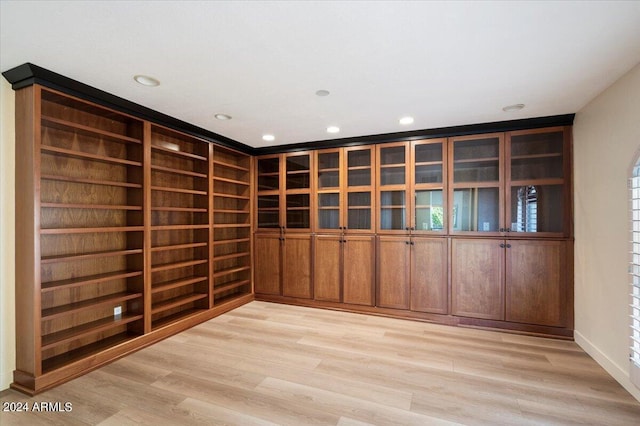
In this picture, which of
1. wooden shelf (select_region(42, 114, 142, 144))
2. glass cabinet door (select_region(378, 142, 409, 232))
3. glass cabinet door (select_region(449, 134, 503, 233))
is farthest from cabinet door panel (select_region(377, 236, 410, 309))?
wooden shelf (select_region(42, 114, 142, 144))

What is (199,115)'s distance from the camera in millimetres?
3225

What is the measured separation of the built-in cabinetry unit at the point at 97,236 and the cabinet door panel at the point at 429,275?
8.54ft

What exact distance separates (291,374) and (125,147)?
2822 mm

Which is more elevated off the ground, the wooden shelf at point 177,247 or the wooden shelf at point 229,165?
the wooden shelf at point 229,165

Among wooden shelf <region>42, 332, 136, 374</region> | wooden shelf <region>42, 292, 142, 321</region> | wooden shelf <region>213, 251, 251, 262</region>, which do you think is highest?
wooden shelf <region>213, 251, 251, 262</region>

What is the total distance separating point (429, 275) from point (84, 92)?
4.00 metres

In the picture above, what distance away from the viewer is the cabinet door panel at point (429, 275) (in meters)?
3.64

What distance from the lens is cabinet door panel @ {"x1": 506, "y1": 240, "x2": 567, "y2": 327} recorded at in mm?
3199

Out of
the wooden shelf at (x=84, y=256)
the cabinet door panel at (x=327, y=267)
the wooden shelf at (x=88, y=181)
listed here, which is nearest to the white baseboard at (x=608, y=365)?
the cabinet door panel at (x=327, y=267)

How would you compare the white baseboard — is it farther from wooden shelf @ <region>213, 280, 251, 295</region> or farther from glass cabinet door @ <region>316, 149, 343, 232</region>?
wooden shelf @ <region>213, 280, 251, 295</region>

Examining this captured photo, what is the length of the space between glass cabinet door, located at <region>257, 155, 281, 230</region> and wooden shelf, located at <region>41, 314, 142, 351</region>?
7.18 feet

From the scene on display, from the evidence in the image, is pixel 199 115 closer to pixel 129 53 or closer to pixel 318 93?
pixel 129 53

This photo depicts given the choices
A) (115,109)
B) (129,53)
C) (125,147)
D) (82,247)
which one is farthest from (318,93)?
(82,247)

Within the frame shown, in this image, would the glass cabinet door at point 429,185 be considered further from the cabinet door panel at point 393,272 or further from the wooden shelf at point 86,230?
the wooden shelf at point 86,230
